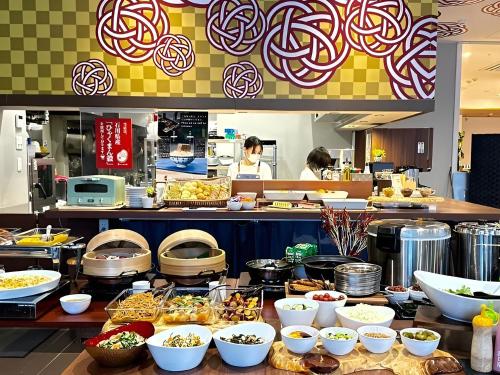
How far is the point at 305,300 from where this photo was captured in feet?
6.10

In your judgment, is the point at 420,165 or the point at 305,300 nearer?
the point at 305,300

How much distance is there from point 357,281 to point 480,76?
395 inches

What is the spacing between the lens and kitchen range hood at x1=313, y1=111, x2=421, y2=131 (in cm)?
527

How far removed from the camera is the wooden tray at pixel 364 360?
4.95 ft

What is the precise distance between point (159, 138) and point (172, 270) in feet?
9.39

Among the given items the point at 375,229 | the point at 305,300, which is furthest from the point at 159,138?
the point at 305,300

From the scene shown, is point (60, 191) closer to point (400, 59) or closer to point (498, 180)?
point (400, 59)

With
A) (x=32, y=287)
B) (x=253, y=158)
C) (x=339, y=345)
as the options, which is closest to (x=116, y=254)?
(x=32, y=287)

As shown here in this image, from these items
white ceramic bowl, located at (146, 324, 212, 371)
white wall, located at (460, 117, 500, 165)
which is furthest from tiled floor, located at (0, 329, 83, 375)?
white wall, located at (460, 117, 500, 165)

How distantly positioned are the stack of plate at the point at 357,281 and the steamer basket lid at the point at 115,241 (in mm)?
1209

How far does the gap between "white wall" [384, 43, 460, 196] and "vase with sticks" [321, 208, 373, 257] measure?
233 inches

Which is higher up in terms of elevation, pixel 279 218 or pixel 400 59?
pixel 400 59

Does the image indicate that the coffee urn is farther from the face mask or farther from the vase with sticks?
the face mask

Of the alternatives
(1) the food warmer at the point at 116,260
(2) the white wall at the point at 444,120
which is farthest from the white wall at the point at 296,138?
(1) the food warmer at the point at 116,260
